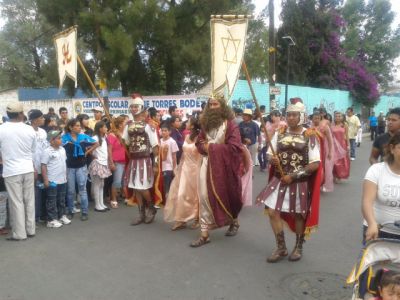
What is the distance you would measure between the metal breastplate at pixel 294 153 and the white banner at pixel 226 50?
2.99ft

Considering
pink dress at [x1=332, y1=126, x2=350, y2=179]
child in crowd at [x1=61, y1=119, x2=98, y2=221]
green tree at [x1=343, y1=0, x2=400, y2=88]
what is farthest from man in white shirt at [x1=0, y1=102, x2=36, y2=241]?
green tree at [x1=343, y1=0, x2=400, y2=88]

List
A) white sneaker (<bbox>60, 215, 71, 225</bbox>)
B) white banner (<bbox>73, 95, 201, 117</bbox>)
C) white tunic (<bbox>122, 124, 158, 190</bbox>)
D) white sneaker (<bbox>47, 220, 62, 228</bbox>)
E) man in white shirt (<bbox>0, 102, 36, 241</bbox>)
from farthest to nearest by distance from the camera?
white banner (<bbox>73, 95, 201, 117</bbox>), white sneaker (<bbox>60, 215, 71, 225</bbox>), white sneaker (<bbox>47, 220, 62, 228</bbox>), white tunic (<bbox>122, 124, 158, 190</bbox>), man in white shirt (<bbox>0, 102, 36, 241</bbox>)

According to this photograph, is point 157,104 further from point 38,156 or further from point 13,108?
point 13,108

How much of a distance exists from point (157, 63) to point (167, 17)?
102 inches

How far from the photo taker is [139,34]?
53.1 ft

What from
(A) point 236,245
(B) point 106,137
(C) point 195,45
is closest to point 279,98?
(C) point 195,45

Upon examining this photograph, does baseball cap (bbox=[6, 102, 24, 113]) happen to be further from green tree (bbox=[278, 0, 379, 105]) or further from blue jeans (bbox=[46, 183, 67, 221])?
green tree (bbox=[278, 0, 379, 105])

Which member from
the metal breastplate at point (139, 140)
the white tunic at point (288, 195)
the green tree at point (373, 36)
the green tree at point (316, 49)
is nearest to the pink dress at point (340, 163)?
the metal breastplate at point (139, 140)

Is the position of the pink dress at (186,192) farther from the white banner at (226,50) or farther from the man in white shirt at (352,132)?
the man in white shirt at (352,132)

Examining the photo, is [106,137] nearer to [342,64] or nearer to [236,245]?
[236,245]

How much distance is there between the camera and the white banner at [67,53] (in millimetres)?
6285

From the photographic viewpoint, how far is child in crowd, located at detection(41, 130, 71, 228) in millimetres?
6074

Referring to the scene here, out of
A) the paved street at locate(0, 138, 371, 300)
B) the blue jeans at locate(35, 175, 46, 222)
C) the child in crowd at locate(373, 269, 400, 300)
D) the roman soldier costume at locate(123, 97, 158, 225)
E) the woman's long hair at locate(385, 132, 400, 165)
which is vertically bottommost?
the paved street at locate(0, 138, 371, 300)

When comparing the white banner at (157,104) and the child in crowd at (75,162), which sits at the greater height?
the white banner at (157,104)
